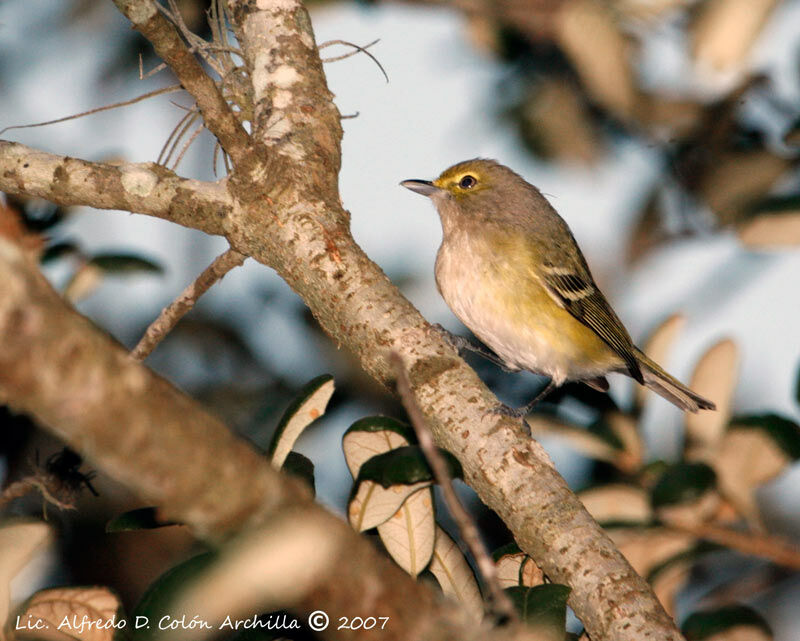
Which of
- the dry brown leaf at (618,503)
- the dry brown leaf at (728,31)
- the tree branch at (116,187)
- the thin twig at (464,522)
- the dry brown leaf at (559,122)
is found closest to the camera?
the thin twig at (464,522)

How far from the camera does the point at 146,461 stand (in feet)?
4.41

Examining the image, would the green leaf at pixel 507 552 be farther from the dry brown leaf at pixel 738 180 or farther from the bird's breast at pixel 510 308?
the bird's breast at pixel 510 308

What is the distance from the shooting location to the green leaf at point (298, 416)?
2346mm

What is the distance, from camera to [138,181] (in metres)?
3.14

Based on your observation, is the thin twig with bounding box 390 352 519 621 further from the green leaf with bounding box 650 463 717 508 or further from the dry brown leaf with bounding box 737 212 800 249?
the dry brown leaf with bounding box 737 212 800 249

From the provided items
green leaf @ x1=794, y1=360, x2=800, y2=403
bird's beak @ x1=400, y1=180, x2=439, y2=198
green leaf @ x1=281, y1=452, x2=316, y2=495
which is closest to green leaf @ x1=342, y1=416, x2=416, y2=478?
green leaf @ x1=281, y1=452, x2=316, y2=495

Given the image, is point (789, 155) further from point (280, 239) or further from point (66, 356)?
point (66, 356)

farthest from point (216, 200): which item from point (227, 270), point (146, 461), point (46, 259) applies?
point (146, 461)

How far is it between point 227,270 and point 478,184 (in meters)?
2.89

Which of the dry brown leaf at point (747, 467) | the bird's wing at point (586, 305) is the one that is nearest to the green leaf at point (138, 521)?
the dry brown leaf at point (747, 467)

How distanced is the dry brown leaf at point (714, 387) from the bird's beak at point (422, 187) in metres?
2.50

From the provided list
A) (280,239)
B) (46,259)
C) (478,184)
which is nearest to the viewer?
(280,239)

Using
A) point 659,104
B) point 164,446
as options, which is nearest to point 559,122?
point 659,104

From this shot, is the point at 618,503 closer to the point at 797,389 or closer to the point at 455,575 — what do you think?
the point at 797,389
